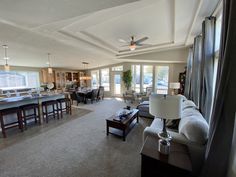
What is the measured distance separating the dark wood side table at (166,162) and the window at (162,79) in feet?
22.2

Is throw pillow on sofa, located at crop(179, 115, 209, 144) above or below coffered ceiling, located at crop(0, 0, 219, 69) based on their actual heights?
below

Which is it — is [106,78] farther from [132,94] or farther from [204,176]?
[204,176]

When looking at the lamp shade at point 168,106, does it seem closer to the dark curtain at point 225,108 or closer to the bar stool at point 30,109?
the dark curtain at point 225,108

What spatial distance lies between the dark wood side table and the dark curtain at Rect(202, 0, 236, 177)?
291 mm

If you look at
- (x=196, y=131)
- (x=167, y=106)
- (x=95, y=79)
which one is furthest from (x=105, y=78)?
(x=167, y=106)

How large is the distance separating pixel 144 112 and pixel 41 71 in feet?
24.6

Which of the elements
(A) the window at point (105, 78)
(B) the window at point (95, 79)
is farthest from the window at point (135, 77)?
(B) the window at point (95, 79)

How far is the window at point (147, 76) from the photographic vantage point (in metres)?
8.37

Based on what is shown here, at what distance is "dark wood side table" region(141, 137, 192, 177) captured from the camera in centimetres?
142

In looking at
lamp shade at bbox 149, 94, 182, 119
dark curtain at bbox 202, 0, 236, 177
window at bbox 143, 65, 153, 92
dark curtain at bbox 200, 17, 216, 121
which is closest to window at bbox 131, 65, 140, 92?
window at bbox 143, 65, 153, 92

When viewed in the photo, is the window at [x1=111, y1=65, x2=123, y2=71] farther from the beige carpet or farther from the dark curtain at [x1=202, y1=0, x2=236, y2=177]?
the dark curtain at [x1=202, y1=0, x2=236, y2=177]

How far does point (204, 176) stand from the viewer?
150cm

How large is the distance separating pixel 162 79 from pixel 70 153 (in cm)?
723

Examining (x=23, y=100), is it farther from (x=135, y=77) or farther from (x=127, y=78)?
(x=135, y=77)
